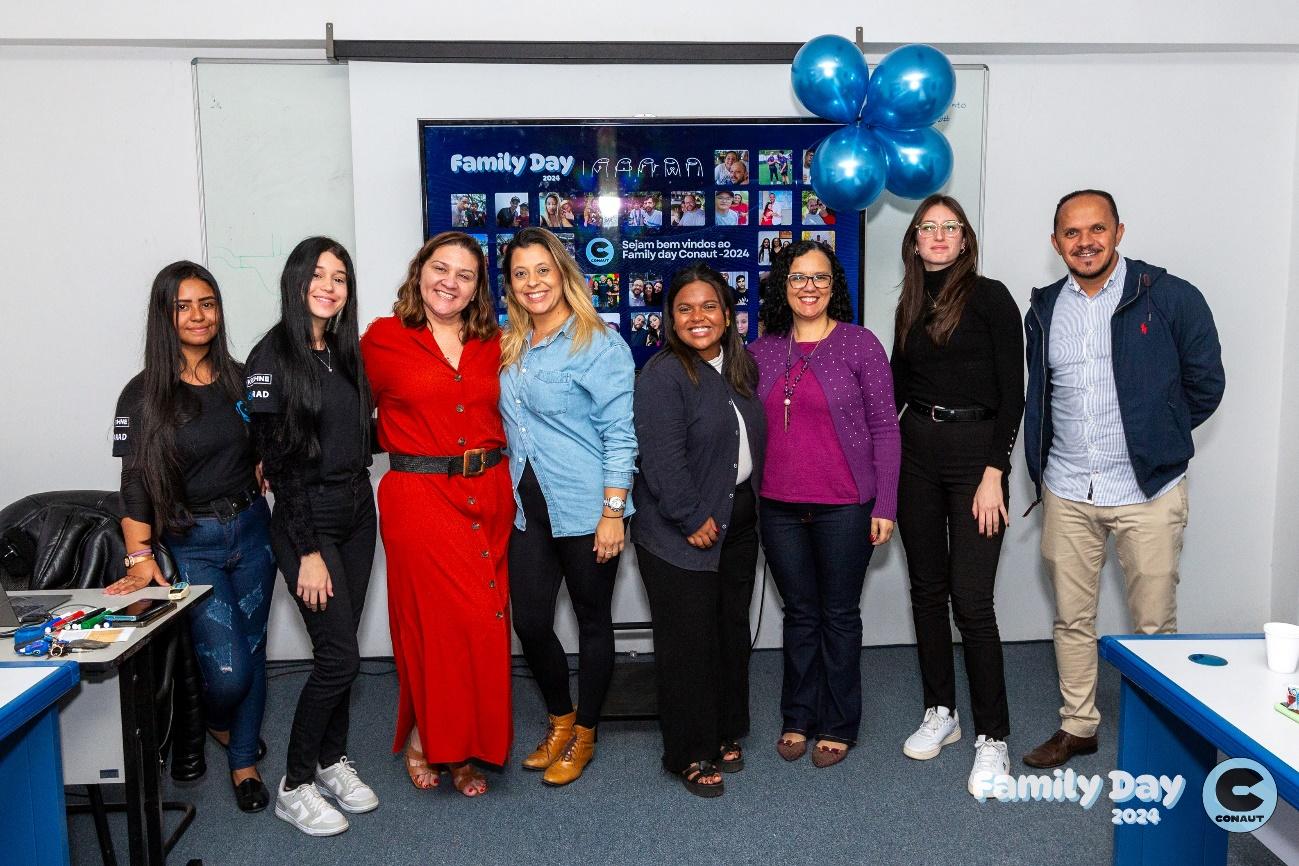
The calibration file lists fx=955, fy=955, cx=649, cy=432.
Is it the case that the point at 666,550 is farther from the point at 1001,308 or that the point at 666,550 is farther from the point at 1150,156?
the point at 1150,156

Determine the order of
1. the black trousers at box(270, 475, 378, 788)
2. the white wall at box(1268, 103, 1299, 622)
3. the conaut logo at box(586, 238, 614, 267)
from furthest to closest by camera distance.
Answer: the white wall at box(1268, 103, 1299, 622) < the conaut logo at box(586, 238, 614, 267) < the black trousers at box(270, 475, 378, 788)

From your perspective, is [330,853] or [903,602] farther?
[903,602]

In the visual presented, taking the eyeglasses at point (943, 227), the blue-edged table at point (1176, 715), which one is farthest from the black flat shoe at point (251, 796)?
the eyeglasses at point (943, 227)

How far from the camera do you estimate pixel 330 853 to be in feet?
7.98

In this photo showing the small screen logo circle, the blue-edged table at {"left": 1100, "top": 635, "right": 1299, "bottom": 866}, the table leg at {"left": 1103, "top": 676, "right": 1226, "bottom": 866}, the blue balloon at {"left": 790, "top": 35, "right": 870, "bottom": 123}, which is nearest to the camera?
the small screen logo circle

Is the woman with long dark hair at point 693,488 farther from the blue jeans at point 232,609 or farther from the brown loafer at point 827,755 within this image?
the blue jeans at point 232,609

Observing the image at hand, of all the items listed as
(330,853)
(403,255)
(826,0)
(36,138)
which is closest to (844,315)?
(826,0)

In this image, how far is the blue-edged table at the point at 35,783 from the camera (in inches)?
72.3

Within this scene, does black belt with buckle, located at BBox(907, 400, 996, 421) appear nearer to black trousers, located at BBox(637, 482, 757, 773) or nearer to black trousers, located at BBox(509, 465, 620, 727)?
black trousers, located at BBox(637, 482, 757, 773)

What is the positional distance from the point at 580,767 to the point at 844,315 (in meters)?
1.54

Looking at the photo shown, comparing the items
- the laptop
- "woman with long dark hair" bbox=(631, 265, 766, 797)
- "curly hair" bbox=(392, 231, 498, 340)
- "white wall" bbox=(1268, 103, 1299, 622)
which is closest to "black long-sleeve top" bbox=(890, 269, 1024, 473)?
"woman with long dark hair" bbox=(631, 265, 766, 797)

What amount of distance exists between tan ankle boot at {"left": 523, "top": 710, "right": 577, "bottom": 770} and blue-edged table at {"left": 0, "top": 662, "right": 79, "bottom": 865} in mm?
1270

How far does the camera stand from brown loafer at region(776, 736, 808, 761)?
2.86m

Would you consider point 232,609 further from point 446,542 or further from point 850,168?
point 850,168
